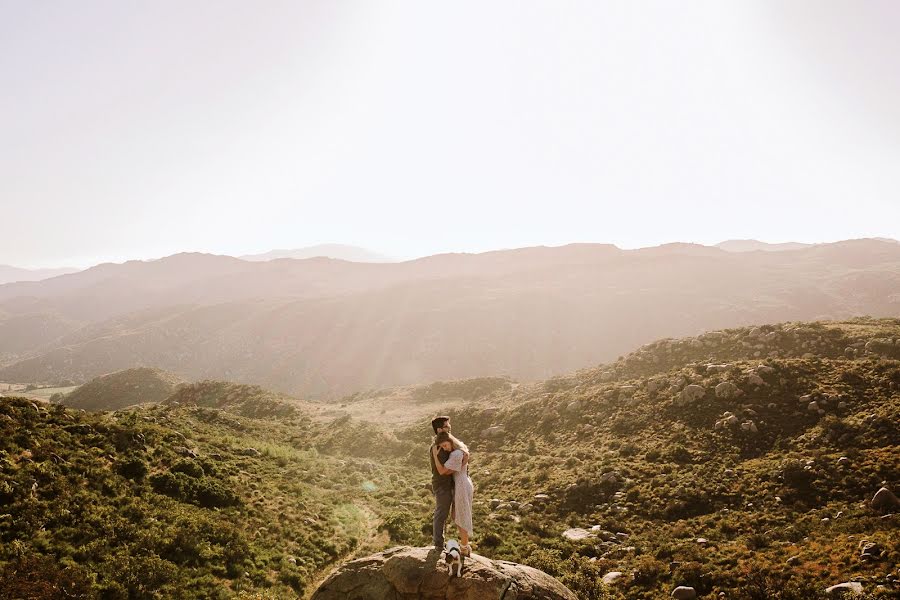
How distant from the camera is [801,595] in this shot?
9359 millimetres

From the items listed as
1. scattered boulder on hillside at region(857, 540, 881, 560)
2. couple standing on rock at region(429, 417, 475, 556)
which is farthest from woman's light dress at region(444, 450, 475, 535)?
scattered boulder on hillside at region(857, 540, 881, 560)

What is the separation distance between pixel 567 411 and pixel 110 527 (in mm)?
26106

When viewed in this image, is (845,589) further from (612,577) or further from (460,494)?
(460,494)

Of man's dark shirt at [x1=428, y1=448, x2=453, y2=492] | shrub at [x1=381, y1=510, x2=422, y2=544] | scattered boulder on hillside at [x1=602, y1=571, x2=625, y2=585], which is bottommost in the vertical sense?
shrub at [x1=381, y1=510, x2=422, y2=544]

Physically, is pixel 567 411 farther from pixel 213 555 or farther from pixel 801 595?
pixel 213 555

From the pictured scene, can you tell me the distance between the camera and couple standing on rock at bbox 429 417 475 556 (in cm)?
841

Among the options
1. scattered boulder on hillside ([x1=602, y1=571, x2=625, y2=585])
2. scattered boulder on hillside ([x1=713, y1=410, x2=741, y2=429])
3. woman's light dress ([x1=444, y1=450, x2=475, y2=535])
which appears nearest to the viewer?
woman's light dress ([x1=444, y1=450, x2=475, y2=535])

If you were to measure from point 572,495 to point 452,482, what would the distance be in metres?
13.2

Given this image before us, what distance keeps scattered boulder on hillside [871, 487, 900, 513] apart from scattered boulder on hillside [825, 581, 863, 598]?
18.7ft

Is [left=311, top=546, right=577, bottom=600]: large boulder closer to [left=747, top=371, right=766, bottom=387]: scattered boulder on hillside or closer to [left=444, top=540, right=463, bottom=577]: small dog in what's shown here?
[left=444, top=540, right=463, bottom=577]: small dog

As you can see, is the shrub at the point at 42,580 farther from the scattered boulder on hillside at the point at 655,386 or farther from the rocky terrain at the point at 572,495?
the scattered boulder on hillside at the point at 655,386

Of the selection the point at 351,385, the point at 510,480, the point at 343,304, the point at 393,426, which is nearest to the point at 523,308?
the point at 351,385

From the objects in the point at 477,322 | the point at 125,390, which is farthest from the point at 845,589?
the point at 477,322

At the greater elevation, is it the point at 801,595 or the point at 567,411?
the point at 801,595
